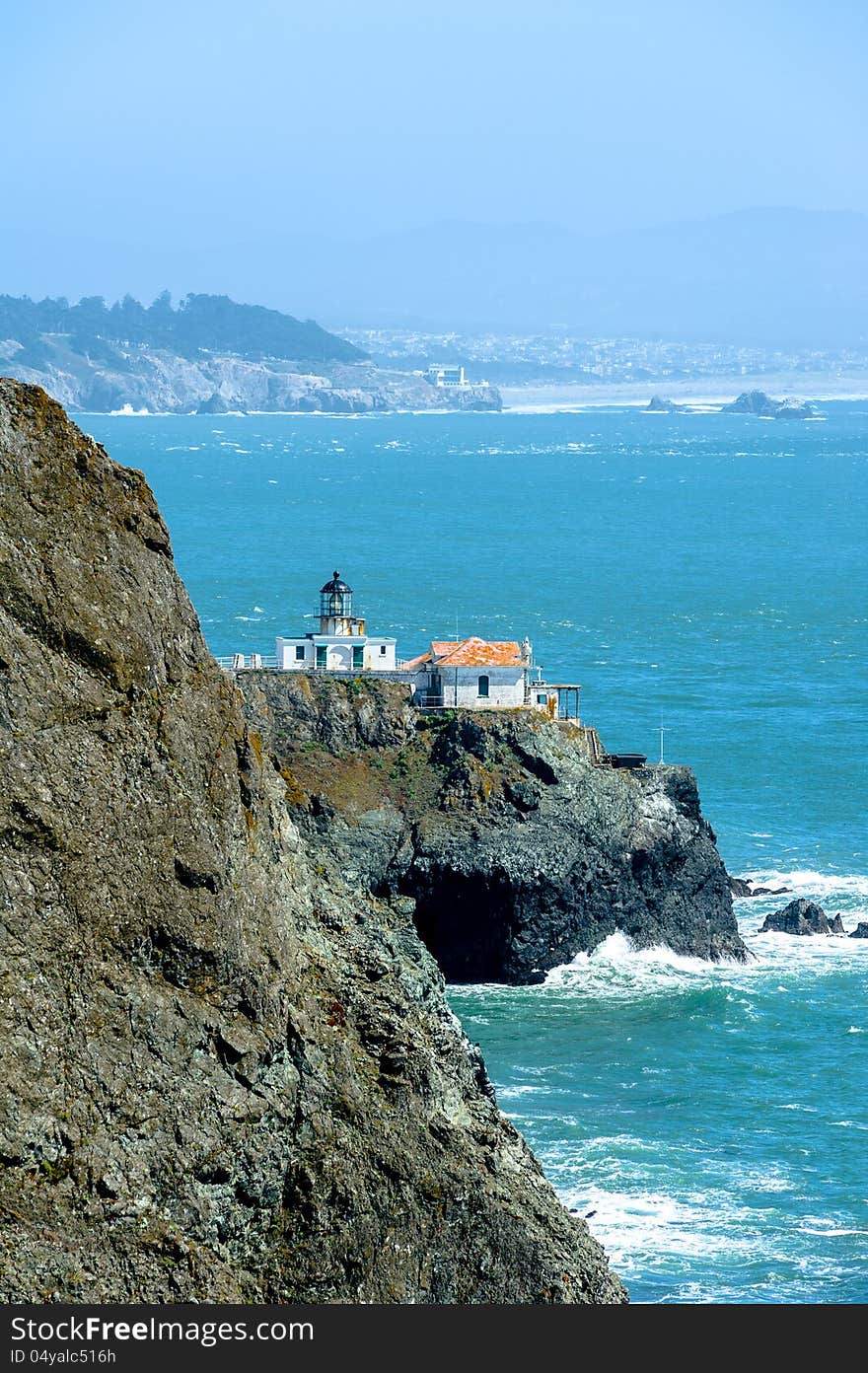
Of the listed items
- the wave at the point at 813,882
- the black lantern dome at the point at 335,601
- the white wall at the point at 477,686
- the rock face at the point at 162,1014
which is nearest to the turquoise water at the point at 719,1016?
the wave at the point at 813,882

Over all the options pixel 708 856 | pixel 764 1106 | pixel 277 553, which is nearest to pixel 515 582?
pixel 277 553

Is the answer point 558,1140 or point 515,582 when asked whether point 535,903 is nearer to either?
point 558,1140

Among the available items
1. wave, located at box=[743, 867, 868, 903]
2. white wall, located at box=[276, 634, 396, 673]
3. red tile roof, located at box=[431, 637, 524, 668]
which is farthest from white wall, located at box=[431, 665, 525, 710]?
wave, located at box=[743, 867, 868, 903]

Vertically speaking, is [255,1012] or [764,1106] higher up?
[255,1012]

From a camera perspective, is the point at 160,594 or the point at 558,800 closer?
the point at 160,594

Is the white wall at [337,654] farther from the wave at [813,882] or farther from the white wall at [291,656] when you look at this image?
the wave at [813,882]

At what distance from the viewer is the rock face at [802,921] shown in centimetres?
7906

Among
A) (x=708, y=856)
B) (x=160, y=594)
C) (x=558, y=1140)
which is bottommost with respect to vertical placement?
(x=558, y=1140)

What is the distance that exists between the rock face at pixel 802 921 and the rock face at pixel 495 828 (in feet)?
6.84

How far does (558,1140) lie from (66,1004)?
107ft

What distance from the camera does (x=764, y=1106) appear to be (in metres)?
63.6

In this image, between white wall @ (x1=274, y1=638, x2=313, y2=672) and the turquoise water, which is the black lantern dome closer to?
white wall @ (x1=274, y1=638, x2=313, y2=672)

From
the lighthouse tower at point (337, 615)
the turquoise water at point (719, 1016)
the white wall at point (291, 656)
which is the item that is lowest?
the turquoise water at point (719, 1016)

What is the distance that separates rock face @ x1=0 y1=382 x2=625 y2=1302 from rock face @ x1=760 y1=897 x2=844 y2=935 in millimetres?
45071
